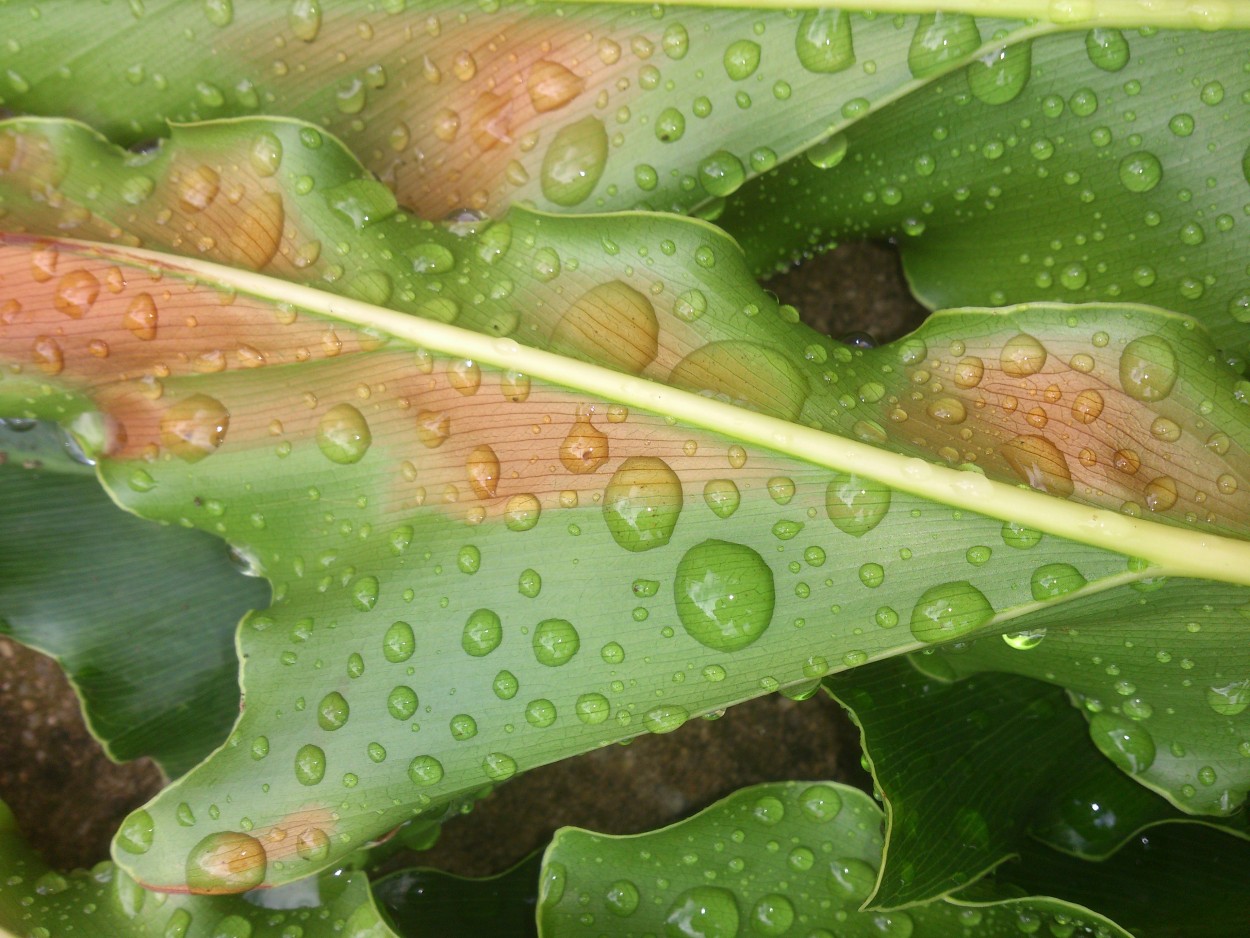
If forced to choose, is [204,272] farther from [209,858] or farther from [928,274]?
[928,274]

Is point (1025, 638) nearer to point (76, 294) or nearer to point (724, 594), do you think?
point (724, 594)

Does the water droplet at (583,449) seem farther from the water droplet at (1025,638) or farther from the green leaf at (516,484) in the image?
the water droplet at (1025,638)

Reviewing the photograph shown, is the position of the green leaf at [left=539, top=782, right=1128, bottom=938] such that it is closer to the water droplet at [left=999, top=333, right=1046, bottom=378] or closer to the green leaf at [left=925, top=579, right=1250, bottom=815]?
the green leaf at [left=925, top=579, right=1250, bottom=815]

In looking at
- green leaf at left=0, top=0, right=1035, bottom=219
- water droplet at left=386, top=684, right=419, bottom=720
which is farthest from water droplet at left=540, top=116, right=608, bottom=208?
water droplet at left=386, top=684, right=419, bottom=720

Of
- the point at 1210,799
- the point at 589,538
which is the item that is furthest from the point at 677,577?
the point at 1210,799

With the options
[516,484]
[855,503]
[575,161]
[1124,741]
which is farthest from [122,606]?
[1124,741]
